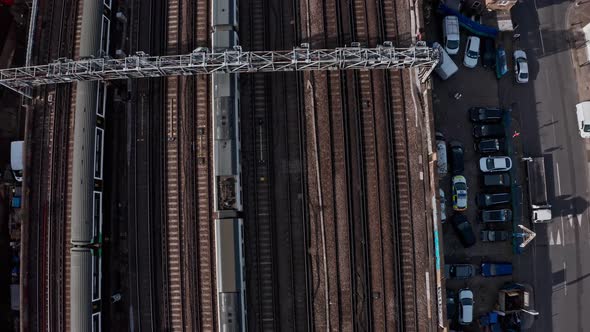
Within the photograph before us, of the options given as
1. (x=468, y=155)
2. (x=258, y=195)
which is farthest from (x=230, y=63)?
(x=468, y=155)

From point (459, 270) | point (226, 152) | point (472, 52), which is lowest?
point (459, 270)

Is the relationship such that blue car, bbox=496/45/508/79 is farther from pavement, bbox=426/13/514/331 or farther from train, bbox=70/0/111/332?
train, bbox=70/0/111/332

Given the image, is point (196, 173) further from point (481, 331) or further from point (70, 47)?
point (481, 331)

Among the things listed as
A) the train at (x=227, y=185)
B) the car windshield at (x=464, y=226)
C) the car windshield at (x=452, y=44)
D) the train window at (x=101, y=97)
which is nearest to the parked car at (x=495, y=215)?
the car windshield at (x=464, y=226)

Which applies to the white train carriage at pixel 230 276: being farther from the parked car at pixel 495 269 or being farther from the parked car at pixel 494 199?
the parked car at pixel 494 199

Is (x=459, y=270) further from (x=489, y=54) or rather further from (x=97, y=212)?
(x=97, y=212)

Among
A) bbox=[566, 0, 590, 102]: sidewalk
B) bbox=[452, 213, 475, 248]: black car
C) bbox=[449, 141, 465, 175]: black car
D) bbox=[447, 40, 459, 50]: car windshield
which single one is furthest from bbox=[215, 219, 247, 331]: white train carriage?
bbox=[566, 0, 590, 102]: sidewalk
